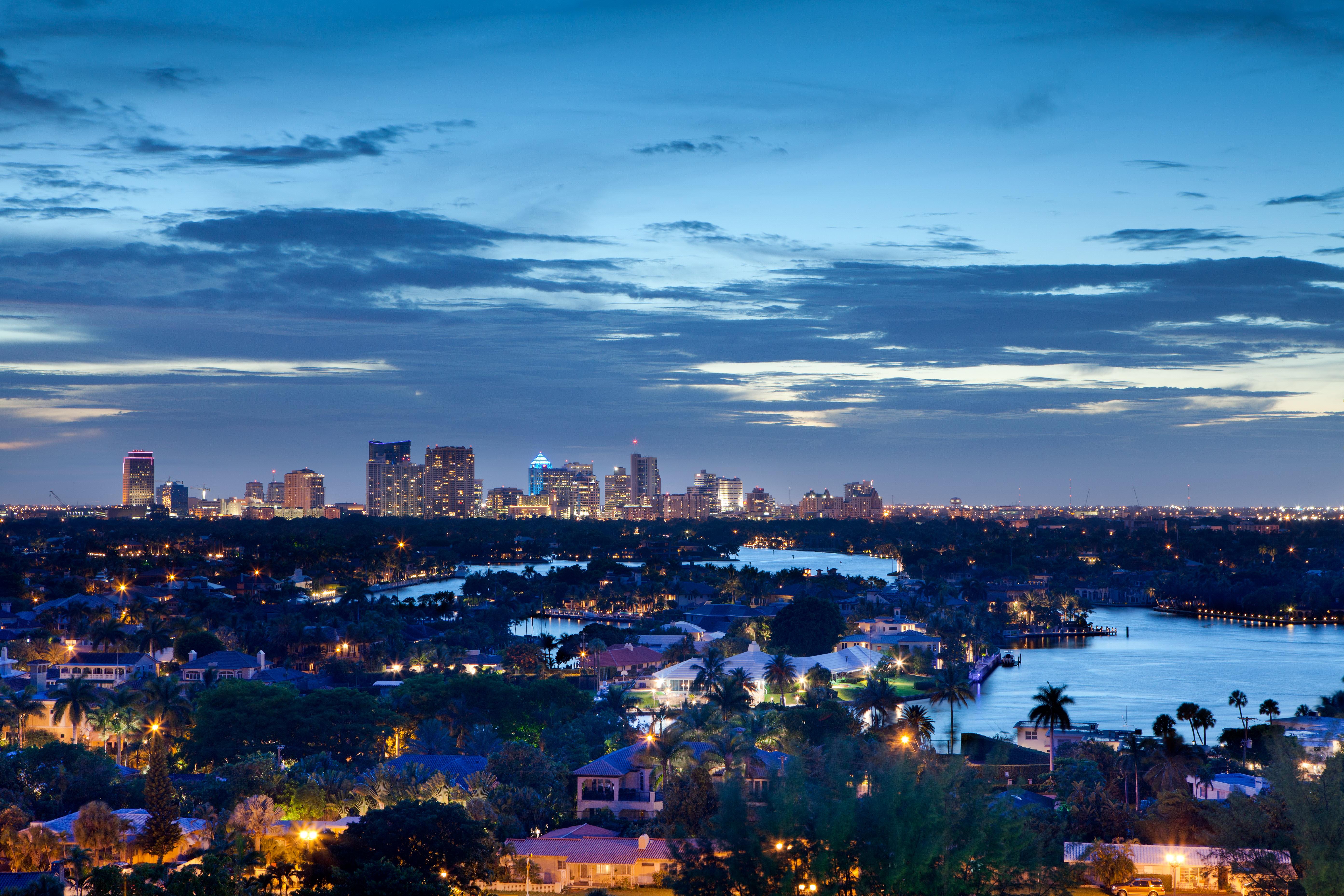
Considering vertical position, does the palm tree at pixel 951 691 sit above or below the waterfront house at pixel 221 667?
below

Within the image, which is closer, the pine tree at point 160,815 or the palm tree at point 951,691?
the pine tree at point 160,815

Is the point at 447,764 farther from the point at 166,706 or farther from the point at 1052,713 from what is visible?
the point at 1052,713

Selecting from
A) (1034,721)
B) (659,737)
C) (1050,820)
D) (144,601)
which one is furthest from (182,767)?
(144,601)

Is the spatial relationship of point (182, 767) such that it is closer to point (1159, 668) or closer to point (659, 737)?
point (659, 737)

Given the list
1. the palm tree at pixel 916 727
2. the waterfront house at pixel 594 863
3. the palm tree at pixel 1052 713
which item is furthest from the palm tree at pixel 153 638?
the palm tree at pixel 1052 713

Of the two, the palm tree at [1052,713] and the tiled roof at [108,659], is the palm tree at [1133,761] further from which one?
the tiled roof at [108,659]

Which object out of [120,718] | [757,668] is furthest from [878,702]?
[120,718]

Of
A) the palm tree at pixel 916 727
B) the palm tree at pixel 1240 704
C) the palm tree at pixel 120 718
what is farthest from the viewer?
the palm tree at pixel 1240 704

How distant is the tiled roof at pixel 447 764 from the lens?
30188 millimetres

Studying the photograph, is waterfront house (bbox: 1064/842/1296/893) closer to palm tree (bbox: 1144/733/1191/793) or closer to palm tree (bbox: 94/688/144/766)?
palm tree (bbox: 1144/733/1191/793)

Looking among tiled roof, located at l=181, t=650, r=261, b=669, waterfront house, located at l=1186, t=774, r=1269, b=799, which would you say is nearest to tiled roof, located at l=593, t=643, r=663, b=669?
tiled roof, located at l=181, t=650, r=261, b=669

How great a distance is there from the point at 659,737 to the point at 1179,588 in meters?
101

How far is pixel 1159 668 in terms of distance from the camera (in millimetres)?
67750

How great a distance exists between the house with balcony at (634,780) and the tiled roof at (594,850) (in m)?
3.04
